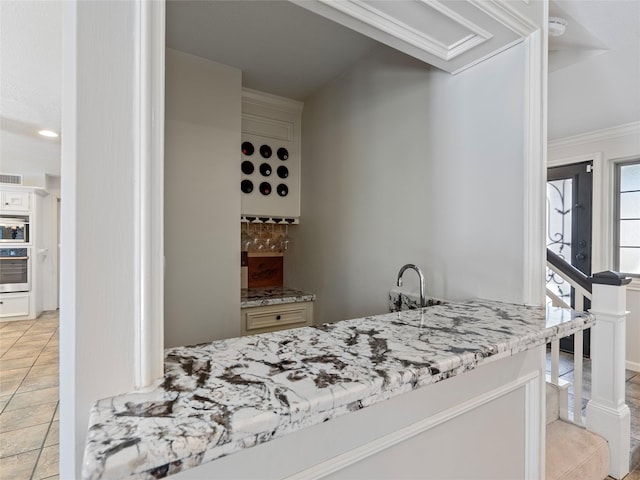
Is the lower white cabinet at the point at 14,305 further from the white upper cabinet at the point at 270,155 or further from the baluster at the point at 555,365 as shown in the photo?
the baluster at the point at 555,365

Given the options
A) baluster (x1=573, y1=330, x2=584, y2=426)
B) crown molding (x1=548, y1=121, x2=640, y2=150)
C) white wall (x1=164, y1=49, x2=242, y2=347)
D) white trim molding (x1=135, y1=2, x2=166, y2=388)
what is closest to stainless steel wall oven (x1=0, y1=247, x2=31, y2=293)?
white wall (x1=164, y1=49, x2=242, y2=347)

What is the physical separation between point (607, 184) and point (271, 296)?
11.2ft

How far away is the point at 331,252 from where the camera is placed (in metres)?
2.59

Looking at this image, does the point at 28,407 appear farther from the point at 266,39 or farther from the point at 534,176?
the point at 534,176

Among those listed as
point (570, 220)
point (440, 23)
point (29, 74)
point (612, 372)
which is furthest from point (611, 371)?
point (29, 74)

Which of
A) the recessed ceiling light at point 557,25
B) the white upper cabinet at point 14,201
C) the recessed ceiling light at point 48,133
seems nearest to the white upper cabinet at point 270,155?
the recessed ceiling light at point 557,25

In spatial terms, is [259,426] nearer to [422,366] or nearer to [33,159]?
[422,366]

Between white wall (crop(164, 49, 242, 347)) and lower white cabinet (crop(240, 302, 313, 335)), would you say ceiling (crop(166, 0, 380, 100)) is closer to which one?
white wall (crop(164, 49, 242, 347))

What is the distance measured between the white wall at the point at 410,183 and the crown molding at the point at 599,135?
2.57 metres

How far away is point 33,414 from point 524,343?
10.6ft

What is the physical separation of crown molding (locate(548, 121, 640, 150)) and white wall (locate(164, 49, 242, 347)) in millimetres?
3336

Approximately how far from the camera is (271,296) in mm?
2676

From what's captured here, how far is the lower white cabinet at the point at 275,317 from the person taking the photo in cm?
253

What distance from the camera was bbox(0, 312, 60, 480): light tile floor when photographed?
1.93 meters
